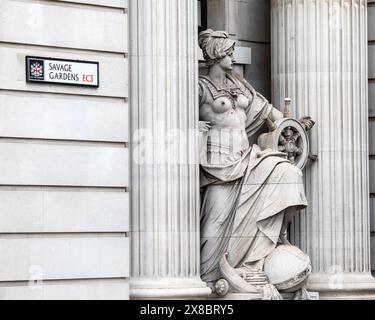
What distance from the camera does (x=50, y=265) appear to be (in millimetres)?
19703

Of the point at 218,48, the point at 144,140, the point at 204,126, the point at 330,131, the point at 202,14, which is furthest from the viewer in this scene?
the point at 202,14

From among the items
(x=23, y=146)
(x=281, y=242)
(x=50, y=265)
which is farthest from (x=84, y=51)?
(x=281, y=242)

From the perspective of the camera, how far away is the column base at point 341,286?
22844mm

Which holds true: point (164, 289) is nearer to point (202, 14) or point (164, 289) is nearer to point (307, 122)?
point (307, 122)

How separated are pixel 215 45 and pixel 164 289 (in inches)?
148

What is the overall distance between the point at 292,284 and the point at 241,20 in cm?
435

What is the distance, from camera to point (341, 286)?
22.9 m

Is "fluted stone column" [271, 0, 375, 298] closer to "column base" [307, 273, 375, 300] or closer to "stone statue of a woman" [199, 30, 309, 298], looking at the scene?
"column base" [307, 273, 375, 300]

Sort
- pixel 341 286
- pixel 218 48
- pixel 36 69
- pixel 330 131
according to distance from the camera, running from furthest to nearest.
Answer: pixel 330 131
pixel 341 286
pixel 218 48
pixel 36 69

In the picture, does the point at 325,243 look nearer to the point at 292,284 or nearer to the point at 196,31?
the point at 292,284

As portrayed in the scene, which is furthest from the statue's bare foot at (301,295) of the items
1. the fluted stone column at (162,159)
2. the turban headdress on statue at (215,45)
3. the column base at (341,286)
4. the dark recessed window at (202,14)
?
the dark recessed window at (202,14)

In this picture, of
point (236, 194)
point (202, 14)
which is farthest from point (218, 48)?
point (236, 194)

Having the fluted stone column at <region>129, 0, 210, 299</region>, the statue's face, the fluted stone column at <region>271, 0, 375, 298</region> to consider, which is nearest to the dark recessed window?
the fluted stone column at <region>271, 0, 375, 298</region>

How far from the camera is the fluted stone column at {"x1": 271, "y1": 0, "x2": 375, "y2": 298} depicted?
23.0 meters
